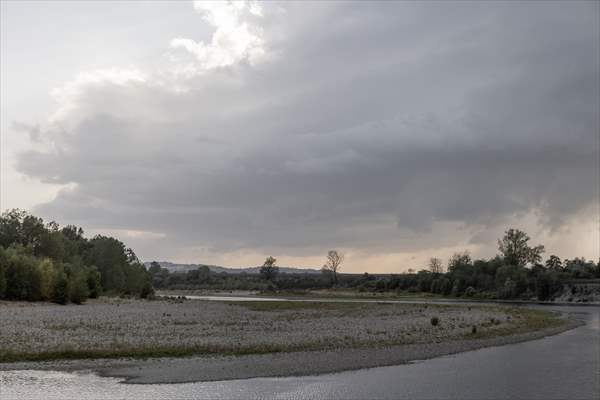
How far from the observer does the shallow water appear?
29.7 meters

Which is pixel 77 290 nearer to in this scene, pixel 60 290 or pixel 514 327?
pixel 60 290

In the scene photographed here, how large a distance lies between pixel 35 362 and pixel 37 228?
142m

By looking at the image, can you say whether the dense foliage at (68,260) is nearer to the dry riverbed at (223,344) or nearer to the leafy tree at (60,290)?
the leafy tree at (60,290)

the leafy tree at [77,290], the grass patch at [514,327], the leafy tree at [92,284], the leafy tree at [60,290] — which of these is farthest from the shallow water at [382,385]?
the leafy tree at [92,284]

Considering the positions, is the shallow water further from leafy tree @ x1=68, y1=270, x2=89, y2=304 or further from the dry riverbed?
leafy tree @ x1=68, y1=270, x2=89, y2=304

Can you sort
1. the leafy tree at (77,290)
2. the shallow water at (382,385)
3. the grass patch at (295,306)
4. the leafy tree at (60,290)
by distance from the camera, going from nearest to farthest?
the shallow water at (382,385) < the grass patch at (295,306) < the leafy tree at (60,290) < the leafy tree at (77,290)

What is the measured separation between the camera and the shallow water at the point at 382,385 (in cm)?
2969

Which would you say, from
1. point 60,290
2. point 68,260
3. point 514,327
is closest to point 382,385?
point 514,327

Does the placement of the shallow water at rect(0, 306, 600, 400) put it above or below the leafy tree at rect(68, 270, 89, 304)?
below

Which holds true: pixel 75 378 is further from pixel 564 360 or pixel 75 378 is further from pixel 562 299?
pixel 562 299

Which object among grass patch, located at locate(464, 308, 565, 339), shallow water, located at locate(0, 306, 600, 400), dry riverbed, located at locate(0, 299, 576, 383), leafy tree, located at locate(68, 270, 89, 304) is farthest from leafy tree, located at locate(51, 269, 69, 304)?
shallow water, located at locate(0, 306, 600, 400)

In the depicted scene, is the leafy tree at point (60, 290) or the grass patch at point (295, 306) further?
the leafy tree at point (60, 290)

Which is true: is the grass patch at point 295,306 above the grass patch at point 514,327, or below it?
below

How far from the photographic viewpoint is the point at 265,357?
42500 mm
